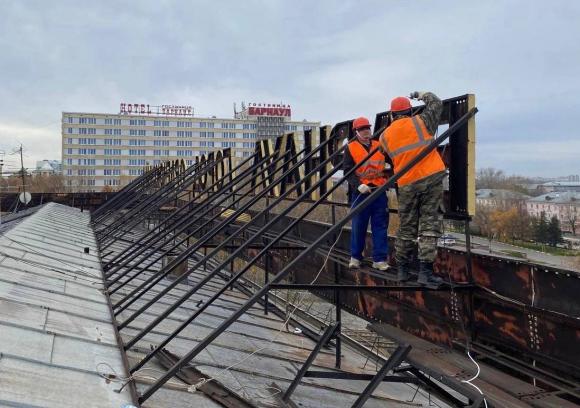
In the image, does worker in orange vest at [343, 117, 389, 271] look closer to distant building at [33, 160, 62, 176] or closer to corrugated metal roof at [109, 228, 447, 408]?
corrugated metal roof at [109, 228, 447, 408]

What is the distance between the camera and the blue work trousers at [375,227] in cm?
616

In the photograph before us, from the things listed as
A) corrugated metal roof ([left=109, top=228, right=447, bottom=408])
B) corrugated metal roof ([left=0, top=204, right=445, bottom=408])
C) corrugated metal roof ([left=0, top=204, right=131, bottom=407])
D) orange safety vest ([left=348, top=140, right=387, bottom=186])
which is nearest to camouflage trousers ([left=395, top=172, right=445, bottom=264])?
orange safety vest ([left=348, top=140, right=387, bottom=186])

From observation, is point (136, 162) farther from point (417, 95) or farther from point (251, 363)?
point (417, 95)

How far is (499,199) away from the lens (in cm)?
10906

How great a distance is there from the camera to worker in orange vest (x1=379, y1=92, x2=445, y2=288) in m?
5.19

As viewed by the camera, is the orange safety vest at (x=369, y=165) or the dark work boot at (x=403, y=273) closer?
the dark work boot at (x=403, y=273)

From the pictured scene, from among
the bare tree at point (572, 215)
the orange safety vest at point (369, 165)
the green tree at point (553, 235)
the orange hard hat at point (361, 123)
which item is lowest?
the green tree at point (553, 235)

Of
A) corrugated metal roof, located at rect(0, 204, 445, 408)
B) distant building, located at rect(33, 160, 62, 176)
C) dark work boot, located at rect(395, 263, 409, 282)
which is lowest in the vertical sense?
corrugated metal roof, located at rect(0, 204, 445, 408)

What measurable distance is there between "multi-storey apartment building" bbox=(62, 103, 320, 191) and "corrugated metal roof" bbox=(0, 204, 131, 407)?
10008cm

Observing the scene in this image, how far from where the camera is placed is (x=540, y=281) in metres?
4.84

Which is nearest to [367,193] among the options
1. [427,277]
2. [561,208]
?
[427,277]

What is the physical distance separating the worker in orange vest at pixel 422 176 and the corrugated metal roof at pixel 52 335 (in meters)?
3.39

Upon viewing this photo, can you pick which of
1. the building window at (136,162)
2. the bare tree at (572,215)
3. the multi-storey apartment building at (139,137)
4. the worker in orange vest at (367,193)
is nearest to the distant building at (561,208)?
the bare tree at (572,215)

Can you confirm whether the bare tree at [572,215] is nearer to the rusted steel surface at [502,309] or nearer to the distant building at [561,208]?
the distant building at [561,208]
